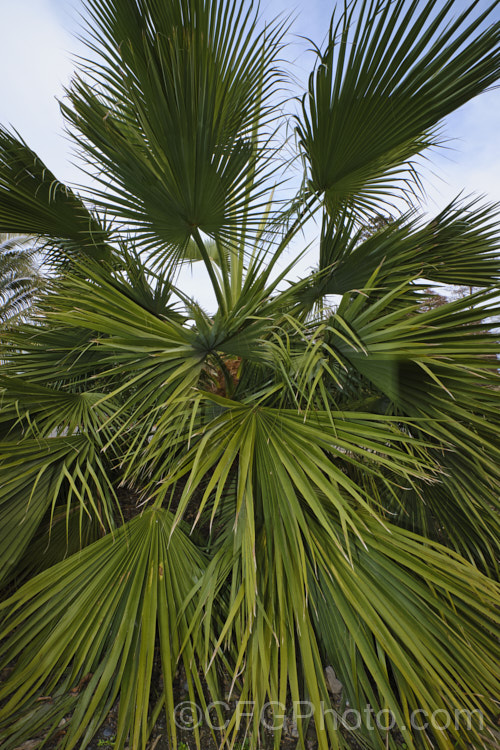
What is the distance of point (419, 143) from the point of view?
159 centimetres

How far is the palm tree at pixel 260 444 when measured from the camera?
844 millimetres

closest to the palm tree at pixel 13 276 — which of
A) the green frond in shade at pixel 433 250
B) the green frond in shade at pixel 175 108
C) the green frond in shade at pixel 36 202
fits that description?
the green frond in shade at pixel 36 202

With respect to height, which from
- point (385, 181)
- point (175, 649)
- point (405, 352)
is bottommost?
point (175, 649)

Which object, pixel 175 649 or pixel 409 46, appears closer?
pixel 175 649

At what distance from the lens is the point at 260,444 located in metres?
1.02

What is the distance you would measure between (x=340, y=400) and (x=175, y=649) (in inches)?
47.7

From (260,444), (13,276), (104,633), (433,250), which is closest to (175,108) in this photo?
(260,444)

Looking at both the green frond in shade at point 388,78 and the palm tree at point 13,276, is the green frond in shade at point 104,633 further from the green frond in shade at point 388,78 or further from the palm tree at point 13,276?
the palm tree at point 13,276

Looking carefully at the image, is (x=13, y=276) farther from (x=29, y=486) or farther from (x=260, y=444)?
(x=260, y=444)

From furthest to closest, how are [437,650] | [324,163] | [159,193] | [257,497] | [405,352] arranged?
[324,163], [159,193], [257,497], [405,352], [437,650]

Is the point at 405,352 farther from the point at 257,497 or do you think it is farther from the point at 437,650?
the point at 437,650

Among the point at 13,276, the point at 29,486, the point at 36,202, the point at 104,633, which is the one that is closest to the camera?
the point at 104,633

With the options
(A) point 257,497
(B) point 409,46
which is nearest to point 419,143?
(B) point 409,46

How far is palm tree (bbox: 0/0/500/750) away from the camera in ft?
2.77
